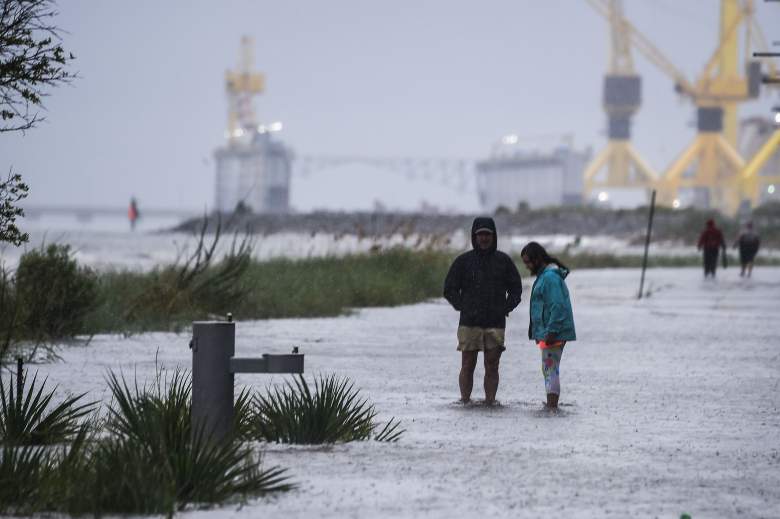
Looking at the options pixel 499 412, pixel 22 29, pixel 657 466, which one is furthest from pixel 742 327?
pixel 22 29

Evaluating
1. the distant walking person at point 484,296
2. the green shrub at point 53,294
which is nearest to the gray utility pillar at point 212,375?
the distant walking person at point 484,296

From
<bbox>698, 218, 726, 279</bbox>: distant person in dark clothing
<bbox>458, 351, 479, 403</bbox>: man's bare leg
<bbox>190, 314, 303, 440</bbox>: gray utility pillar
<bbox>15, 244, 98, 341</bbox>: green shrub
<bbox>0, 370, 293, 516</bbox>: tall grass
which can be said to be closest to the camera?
<bbox>0, 370, 293, 516</bbox>: tall grass

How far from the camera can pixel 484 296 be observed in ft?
39.0

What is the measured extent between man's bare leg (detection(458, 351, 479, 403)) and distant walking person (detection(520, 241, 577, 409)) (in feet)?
1.66

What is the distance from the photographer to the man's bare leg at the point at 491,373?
1191cm

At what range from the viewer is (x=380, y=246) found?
3164 centimetres

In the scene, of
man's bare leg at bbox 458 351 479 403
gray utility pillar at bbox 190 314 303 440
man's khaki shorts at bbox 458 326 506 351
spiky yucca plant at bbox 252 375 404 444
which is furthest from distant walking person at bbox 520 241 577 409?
gray utility pillar at bbox 190 314 303 440

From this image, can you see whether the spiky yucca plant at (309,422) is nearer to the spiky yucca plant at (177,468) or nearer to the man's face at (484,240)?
the spiky yucca plant at (177,468)

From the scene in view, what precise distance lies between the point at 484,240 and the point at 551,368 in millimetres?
1096

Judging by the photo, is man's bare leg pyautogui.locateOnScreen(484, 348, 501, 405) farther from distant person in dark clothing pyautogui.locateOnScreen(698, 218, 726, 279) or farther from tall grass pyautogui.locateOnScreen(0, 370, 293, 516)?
distant person in dark clothing pyautogui.locateOnScreen(698, 218, 726, 279)

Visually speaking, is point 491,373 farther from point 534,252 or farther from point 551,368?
point 534,252

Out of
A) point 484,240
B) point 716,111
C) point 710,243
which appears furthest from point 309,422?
point 716,111

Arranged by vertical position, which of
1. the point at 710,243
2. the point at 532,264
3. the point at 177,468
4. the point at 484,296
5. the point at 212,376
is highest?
the point at 710,243

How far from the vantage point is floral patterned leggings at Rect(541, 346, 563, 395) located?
11.8 metres
